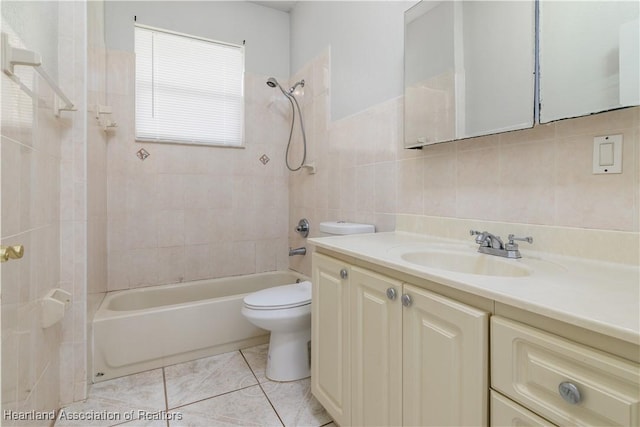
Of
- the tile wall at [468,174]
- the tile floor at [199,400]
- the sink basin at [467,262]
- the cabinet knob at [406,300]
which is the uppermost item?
the tile wall at [468,174]

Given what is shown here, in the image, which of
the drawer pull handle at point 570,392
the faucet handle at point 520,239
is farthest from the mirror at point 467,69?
the drawer pull handle at point 570,392

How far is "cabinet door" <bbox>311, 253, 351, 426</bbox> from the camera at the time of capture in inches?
46.5

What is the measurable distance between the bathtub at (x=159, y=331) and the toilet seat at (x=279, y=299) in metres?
0.35

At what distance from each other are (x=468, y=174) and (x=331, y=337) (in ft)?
2.90

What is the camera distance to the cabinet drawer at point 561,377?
489mm

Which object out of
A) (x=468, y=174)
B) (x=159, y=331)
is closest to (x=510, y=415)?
(x=468, y=174)

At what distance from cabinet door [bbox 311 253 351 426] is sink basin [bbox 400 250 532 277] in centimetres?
29

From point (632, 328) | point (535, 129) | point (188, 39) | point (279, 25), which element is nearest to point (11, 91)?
point (632, 328)

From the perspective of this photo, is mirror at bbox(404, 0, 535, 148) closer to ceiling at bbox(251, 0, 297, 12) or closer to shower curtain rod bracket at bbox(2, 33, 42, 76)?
shower curtain rod bracket at bbox(2, 33, 42, 76)

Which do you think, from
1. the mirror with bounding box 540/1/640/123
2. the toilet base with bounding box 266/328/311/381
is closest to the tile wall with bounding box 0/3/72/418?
the toilet base with bounding box 266/328/311/381

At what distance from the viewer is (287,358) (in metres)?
1.74

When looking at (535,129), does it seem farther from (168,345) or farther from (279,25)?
(279,25)

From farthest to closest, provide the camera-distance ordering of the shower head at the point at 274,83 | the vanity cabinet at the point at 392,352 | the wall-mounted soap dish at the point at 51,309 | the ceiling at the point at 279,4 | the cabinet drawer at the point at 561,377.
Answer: the ceiling at the point at 279,4
the shower head at the point at 274,83
the wall-mounted soap dish at the point at 51,309
the vanity cabinet at the point at 392,352
the cabinet drawer at the point at 561,377

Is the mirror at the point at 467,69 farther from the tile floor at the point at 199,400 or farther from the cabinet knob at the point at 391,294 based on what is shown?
the tile floor at the point at 199,400
